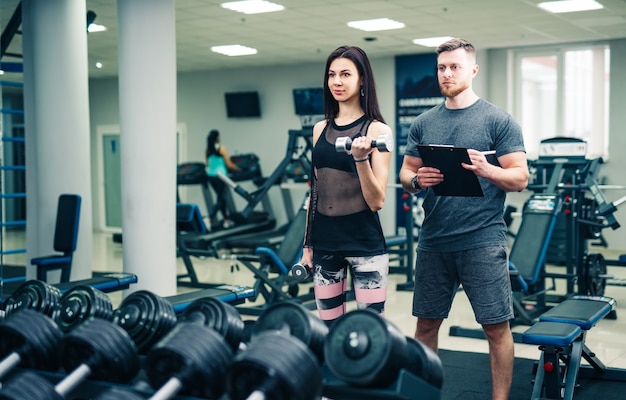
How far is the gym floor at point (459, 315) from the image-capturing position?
4.39m

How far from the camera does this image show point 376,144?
7.32 feet

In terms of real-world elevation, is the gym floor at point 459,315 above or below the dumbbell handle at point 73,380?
below

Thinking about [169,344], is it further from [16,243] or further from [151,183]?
[16,243]

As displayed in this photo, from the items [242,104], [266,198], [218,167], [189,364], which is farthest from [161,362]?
[242,104]

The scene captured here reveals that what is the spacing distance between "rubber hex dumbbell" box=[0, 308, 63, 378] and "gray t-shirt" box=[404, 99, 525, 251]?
1.30 m

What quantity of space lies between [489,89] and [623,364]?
645 cm

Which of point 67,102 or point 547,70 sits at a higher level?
point 547,70

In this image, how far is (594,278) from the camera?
5.43m

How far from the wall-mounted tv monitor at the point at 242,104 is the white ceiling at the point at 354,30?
1.08 m

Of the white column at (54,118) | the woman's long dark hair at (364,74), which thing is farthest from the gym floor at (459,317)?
the woman's long dark hair at (364,74)

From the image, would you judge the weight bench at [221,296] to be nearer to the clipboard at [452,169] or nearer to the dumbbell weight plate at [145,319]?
the dumbbell weight plate at [145,319]

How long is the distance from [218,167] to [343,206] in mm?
7750

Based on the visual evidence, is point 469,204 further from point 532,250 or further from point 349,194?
point 532,250

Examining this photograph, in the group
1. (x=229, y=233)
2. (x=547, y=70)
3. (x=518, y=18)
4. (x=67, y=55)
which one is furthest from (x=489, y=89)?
Answer: (x=67, y=55)
